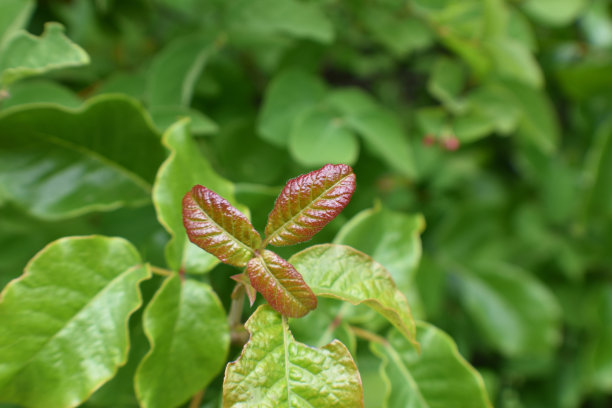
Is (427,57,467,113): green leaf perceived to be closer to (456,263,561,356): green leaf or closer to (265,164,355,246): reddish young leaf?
(456,263,561,356): green leaf

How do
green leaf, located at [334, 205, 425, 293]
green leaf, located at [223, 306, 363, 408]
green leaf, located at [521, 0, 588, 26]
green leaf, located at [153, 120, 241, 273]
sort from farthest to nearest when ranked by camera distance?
green leaf, located at [521, 0, 588, 26] → green leaf, located at [334, 205, 425, 293] → green leaf, located at [153, 120, 241, 273] → green leaf, located at [223, 306, 363, 408]

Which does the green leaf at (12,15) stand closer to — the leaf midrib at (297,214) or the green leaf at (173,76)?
the green leaf at (173,76)

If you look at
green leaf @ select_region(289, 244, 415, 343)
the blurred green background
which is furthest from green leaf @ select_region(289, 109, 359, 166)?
green leaf @ select_region(289, 244, 415, 343)

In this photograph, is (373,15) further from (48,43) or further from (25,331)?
(25,331)

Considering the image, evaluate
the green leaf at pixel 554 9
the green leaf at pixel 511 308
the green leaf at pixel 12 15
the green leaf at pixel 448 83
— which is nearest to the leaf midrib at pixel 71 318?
the green leaf at pixel 12 15

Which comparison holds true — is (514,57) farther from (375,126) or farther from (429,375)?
(429,375)

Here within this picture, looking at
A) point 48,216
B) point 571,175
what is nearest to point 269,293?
point 48,216

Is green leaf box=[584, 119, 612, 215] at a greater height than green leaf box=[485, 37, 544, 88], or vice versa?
green leaf box=[485, 37, 544, 88]
